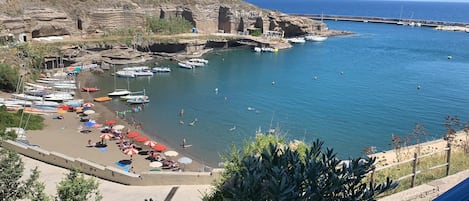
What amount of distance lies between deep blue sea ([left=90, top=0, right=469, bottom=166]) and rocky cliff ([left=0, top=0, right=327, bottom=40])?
36.8ft

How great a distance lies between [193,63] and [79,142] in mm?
34985

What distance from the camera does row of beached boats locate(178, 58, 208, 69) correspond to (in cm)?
6325

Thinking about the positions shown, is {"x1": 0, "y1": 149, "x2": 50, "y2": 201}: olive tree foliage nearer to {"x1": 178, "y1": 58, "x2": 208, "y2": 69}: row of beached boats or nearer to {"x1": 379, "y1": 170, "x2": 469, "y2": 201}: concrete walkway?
{"x1": 379, "y1": 170, "x2": 469, "y2": 201}: concrete walkway

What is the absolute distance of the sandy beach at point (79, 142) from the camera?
27812 mm

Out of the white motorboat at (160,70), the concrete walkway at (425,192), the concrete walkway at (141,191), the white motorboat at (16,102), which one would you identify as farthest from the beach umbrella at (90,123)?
the concrete walkway at (425,192)

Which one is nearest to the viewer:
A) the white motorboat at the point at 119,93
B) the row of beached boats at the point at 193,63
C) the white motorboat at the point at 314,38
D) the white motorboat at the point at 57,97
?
the white motorboat at the point at 57,97

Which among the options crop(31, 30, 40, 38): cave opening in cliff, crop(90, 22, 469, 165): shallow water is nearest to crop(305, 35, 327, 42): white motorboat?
crop(90, 22, 469, 165): shallow water

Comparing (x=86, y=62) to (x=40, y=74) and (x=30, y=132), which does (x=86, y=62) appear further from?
(x=30, y=132)

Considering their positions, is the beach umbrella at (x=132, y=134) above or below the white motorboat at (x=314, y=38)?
below

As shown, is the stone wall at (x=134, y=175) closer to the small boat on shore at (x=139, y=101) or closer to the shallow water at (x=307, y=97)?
the shallow water at (x=307, y=97)

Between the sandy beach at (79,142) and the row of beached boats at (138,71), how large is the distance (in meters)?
17.5

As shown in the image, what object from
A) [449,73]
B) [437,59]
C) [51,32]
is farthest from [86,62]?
[437,59]

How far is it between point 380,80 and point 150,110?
3208cm

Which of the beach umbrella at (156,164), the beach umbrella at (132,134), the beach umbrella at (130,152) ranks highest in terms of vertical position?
the beach umbrella at (132,134)
